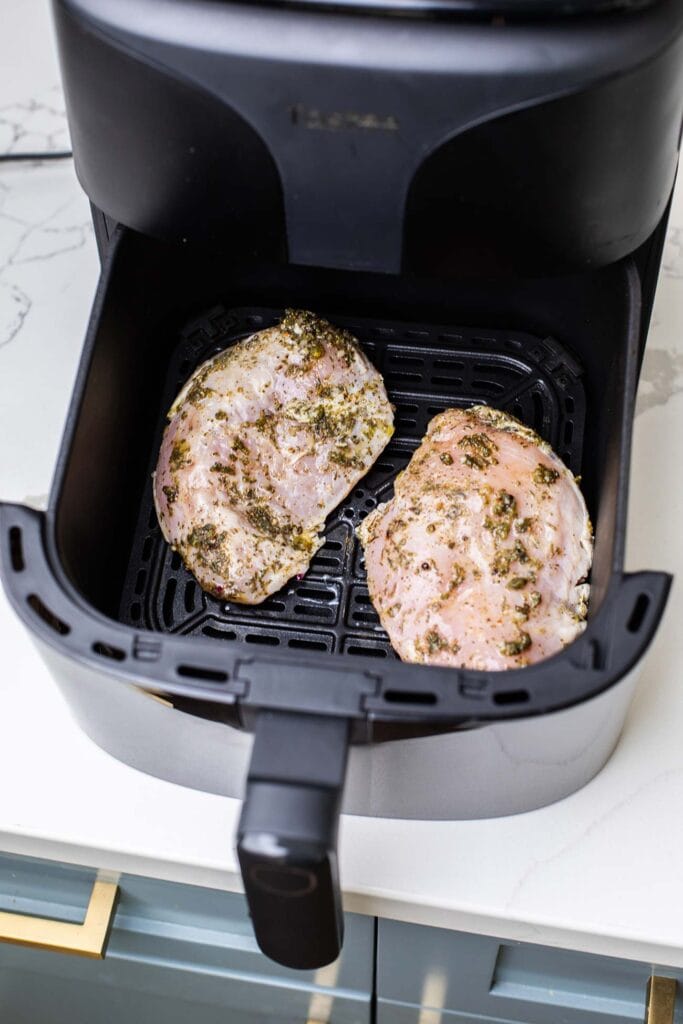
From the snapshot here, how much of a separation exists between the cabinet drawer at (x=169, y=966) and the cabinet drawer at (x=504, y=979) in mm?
30

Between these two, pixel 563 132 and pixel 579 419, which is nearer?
pixel 563 132

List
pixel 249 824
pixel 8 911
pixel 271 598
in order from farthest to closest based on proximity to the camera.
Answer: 1. pixel 8 911
2. pixel 271 598
3. pixel 249 824

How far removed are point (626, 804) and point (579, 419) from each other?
0.31 m

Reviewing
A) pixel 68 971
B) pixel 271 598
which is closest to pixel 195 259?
pixel 271 598

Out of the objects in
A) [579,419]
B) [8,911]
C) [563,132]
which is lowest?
[8,911]

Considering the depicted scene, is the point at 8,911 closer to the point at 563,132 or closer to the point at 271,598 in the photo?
the point at 271,598

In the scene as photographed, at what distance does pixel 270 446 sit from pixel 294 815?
1.32 ft

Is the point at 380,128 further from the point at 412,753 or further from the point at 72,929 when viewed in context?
the point at 72,929

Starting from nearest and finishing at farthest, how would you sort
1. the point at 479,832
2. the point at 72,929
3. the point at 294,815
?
the point at 294,815, the point at 479,832, the point at 72,929

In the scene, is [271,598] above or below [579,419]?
below

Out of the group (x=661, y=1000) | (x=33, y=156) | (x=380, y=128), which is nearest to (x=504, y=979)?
(x=661, y=1000)

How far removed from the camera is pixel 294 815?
63cm

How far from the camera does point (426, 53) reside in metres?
0.67

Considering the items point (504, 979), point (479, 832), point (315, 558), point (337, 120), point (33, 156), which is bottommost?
point (504, 979)
